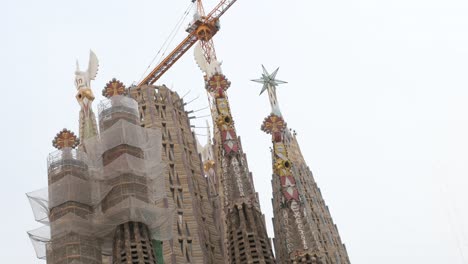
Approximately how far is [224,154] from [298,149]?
19576 mm

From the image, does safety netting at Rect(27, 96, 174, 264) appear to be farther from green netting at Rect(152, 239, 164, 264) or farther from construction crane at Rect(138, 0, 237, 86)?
construction crane at Rect(138, 0, 237, 86)

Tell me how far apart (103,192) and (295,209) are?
30.8 ft

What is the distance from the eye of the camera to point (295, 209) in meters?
39.0

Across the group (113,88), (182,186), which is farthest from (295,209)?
(113,88)

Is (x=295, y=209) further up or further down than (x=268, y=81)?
further down

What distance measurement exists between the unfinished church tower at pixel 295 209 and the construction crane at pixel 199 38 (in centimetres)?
910

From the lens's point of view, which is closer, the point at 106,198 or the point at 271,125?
the point at 106,198

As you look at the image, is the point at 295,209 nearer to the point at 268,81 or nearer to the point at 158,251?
the point at 158,251

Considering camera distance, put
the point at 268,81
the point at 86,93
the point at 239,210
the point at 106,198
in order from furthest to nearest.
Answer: the point at 268,81 < the point at 86,93 < the point at 239,210 < the point at 106,198

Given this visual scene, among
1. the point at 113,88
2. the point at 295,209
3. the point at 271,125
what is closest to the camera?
the point at 295,209

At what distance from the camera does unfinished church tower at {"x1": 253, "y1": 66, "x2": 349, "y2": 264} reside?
123ft

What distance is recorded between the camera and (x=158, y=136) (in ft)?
129

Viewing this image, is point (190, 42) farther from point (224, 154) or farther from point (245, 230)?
point (245, 230)

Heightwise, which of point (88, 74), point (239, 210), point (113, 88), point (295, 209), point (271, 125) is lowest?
point (239, 210)
